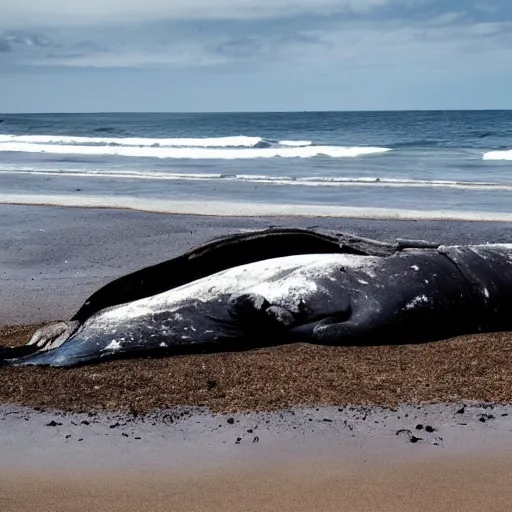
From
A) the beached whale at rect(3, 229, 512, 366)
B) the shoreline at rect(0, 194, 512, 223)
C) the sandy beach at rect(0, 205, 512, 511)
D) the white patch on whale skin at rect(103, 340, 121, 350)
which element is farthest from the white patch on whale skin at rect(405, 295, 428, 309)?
the shoreline at rect(0, 194, 512, 223)

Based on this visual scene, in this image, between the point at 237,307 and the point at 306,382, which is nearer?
the point at 306,382

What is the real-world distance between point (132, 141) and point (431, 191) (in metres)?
36.1

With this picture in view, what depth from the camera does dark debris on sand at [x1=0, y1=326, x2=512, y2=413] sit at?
17.0 ft

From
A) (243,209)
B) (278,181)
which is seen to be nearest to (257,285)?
(243,209)

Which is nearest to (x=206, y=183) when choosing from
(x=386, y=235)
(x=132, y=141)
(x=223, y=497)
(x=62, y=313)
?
(x=386, y=235)

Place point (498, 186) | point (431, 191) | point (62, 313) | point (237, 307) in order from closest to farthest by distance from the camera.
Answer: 1. point (237, 307)
2. point (62, 313)
3. point (431, 191)
4. point (498, 186)

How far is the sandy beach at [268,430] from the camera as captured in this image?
3.88 meters

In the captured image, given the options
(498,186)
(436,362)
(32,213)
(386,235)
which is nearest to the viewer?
(436,362)

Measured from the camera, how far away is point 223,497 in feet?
12.6

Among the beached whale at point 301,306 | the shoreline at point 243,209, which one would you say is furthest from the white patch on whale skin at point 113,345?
the shoreline at point 243,209

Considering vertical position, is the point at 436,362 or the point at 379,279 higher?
the point at 379,279

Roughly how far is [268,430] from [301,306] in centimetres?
184

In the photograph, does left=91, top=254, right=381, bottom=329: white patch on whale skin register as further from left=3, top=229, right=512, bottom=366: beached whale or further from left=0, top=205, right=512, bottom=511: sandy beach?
left=0, top=205, right=512, bottom=511: sandy beach

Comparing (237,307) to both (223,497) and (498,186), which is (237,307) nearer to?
(223,497)
